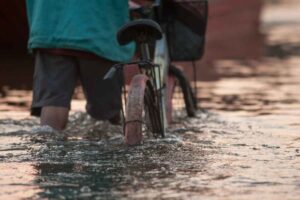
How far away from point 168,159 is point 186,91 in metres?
2.77

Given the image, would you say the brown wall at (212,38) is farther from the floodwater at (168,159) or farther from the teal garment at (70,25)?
the teal garment at (70,25)

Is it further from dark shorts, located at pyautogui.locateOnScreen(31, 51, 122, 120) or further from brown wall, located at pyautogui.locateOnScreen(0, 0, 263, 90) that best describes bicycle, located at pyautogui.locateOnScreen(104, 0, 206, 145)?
brown wall, located at pyautogui.locateOnScreen(0, 0, 263, 90)

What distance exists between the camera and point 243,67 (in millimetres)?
15875

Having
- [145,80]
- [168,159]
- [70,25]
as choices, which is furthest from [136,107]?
[70,25]

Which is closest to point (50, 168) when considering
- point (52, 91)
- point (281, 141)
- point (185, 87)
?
point (52, 91)

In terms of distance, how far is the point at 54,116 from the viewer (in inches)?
295

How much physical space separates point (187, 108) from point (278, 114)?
3.11ft

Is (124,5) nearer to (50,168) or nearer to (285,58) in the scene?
(50,168)

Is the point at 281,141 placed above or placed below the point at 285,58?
below

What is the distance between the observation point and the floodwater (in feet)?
18.6

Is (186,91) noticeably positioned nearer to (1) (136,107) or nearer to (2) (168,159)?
(1) (136,107)

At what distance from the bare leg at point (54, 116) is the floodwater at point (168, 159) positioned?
0.08 m

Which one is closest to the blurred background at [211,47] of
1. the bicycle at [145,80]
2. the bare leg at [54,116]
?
the bicycle at [145,80]

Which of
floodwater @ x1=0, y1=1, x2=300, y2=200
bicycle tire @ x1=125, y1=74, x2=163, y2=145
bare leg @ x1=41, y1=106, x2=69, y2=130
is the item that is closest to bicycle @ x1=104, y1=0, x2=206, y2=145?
bicycle tire @ x1=125, y1=74, x2=163, y2=145
